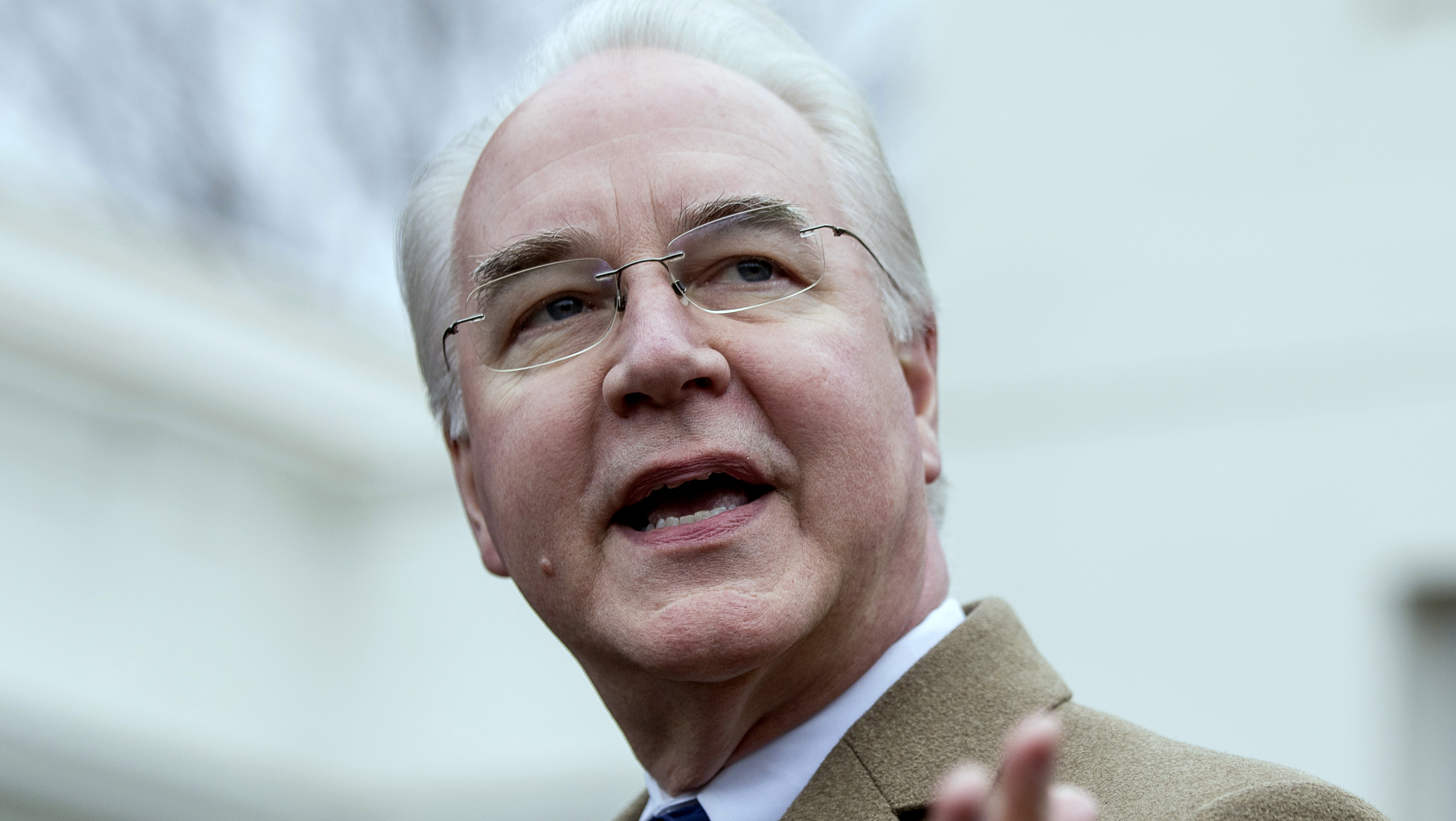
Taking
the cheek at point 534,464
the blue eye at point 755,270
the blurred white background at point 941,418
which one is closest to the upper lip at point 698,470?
the cheek at point 534,464

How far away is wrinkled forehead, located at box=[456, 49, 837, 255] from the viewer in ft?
7.44

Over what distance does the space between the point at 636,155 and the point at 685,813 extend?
1042 millimetres

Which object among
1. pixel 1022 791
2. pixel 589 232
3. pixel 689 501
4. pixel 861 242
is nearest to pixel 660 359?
pixel 689 501

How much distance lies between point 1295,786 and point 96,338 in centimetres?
717

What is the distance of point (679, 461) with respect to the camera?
6.73ft

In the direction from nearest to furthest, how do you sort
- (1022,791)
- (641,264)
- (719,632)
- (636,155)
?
(1022,791) < (719,632) < (641,264) < (636,155)

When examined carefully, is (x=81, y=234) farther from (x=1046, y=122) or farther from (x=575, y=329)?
(x=575, y=329)

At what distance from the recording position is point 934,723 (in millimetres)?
2018

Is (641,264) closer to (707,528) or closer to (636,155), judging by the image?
(636,155)

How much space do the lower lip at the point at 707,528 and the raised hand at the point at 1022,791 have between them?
3.05ft

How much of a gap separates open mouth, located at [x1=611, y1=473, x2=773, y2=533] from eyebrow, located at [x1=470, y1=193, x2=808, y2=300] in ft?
1.35

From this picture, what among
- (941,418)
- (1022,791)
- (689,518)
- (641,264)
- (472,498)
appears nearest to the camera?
(1022,791)

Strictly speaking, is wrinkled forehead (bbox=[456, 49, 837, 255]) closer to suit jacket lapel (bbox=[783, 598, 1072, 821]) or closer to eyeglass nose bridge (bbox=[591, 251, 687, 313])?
eyeglass nose bridge (bbox=[591, 251, 687, 313])

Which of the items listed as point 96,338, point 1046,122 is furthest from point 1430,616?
point 96,338
